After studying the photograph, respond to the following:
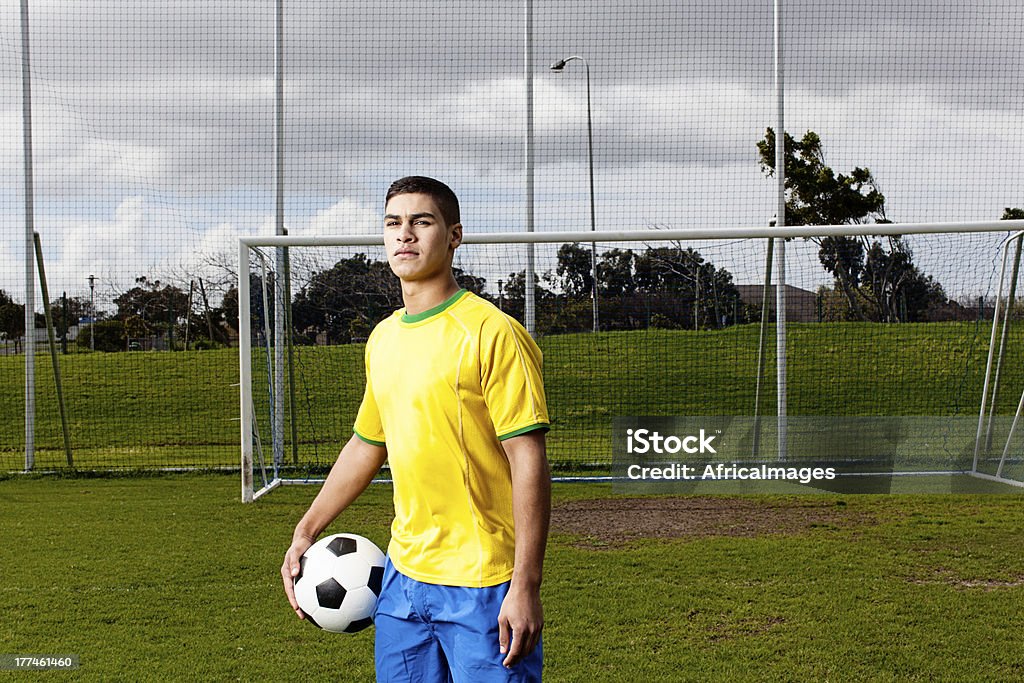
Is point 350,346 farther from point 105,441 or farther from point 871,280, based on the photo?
point 105,441

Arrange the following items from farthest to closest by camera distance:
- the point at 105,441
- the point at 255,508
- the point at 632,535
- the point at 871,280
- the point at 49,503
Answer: the point at 105,441 → the point at 871,280 → the point at 49,503 → the point at 255,508 → the point at 632,535

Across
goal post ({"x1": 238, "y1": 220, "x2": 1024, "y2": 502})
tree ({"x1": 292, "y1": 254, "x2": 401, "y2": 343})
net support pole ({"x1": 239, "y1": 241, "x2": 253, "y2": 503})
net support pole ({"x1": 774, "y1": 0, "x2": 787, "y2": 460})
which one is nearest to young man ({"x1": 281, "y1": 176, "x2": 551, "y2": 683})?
net support pole ({"x1": 239, "y1": 241, "x2": 253, "y2": 503})

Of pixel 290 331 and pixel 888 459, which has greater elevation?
pixel 290 331

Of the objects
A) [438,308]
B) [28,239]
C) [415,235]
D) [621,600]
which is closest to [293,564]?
[438,308]

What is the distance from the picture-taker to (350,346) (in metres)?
8.95

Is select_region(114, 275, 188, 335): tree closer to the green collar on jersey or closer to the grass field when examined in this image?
the grass field

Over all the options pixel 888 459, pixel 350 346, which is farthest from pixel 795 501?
pixel 350 346

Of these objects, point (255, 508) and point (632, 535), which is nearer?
point (632, 535)

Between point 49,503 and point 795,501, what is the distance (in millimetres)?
5670

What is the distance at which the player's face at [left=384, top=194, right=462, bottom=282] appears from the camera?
85.5 inches

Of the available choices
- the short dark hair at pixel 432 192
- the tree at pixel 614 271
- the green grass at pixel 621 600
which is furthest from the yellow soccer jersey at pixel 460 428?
the tree at pixel 614 271

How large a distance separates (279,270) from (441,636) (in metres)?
6.63

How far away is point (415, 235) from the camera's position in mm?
2172

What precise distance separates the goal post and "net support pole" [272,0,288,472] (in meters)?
0.05
